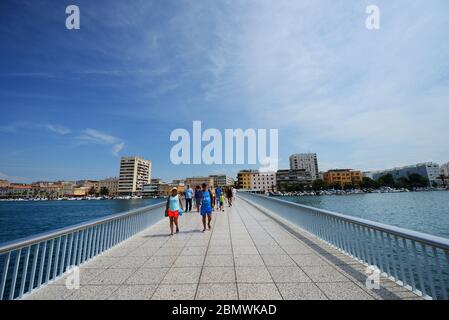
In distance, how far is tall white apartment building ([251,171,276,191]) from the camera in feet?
409

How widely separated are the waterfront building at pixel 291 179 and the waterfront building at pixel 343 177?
14551 mm

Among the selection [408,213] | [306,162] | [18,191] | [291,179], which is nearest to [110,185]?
[18,191]

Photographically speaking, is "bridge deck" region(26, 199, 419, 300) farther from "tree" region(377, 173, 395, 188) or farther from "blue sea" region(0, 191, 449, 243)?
"tree" region(377, 173, 395, 188)

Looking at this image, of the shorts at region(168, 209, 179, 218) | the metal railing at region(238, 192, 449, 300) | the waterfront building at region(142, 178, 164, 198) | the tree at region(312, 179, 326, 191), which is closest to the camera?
the metal railing at region(238, 192, 449, 300)

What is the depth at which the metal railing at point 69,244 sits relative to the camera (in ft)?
9.41

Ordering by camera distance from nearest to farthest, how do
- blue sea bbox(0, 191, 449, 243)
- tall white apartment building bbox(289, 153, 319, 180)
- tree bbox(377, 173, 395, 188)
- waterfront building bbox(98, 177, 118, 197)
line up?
blue sea bbox(0, 191, 449, 243)
tree bbox(377, 173, 395, 188)
tall white apartment building bbox(289, 153, 319, 180)
waterfront building bbox(98, 177, 118, 197)

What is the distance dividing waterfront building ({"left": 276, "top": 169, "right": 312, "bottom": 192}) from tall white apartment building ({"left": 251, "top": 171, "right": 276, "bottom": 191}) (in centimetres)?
499

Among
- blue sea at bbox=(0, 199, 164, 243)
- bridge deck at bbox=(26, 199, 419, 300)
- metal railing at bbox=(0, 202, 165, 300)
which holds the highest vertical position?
metal railing at bbox=(0, 202, 165, 300)

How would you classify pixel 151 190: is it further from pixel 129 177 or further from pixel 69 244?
pixel 69 244

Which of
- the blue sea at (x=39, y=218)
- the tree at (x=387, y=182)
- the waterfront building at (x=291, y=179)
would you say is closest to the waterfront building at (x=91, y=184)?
the blue sea at (x=39, y=218)

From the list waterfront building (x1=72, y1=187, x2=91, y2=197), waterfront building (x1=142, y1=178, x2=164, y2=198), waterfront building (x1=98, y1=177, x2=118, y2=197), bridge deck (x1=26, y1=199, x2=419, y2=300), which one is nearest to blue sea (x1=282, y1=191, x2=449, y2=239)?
bridge deck (x1=26, y1=199, x2=419, y2=300)

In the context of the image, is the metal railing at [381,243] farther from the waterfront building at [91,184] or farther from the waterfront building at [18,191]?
the waterfront building at [18,191]
